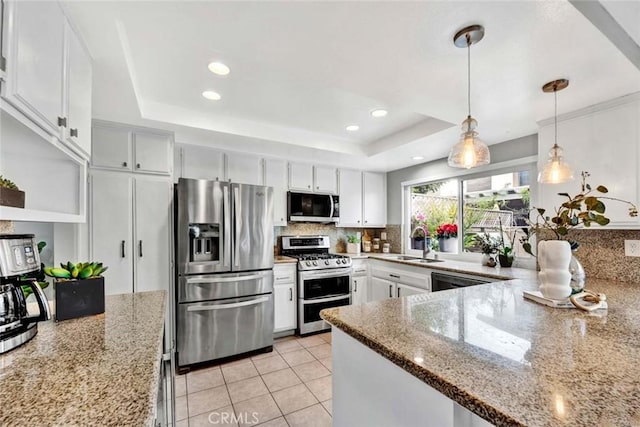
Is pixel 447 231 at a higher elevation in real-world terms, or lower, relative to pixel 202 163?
lower

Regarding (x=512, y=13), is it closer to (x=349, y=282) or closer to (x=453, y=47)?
(x=453, y=47)

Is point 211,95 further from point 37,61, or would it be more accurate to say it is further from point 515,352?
point 515,352

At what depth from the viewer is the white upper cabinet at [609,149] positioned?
191cm

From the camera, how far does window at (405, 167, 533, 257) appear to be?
3.03 metres

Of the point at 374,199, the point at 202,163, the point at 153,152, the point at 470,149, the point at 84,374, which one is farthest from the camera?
the point at 374,199

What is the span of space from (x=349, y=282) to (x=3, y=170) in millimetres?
3226

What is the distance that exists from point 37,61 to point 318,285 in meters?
3.01

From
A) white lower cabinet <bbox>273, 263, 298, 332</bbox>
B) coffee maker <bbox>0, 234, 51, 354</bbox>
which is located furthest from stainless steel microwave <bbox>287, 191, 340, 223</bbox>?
coffee maker <bbox>0, 234, 51, 354</bbox>

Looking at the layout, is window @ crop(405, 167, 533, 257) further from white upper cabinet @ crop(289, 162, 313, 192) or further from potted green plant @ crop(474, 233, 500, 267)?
white upper cabinet @ crop(289, 162, 313, 192)

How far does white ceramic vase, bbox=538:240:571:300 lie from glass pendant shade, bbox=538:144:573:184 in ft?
2.45

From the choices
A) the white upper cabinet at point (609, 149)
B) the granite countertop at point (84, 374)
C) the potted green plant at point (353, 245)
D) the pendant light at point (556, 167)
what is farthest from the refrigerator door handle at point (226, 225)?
the white upper cabinet at point (609, 149)

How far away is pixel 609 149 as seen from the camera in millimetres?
2020

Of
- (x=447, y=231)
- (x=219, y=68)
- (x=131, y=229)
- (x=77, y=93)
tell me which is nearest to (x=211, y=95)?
(x=219, y=68)

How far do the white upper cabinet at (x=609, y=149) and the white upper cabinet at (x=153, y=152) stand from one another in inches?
137
